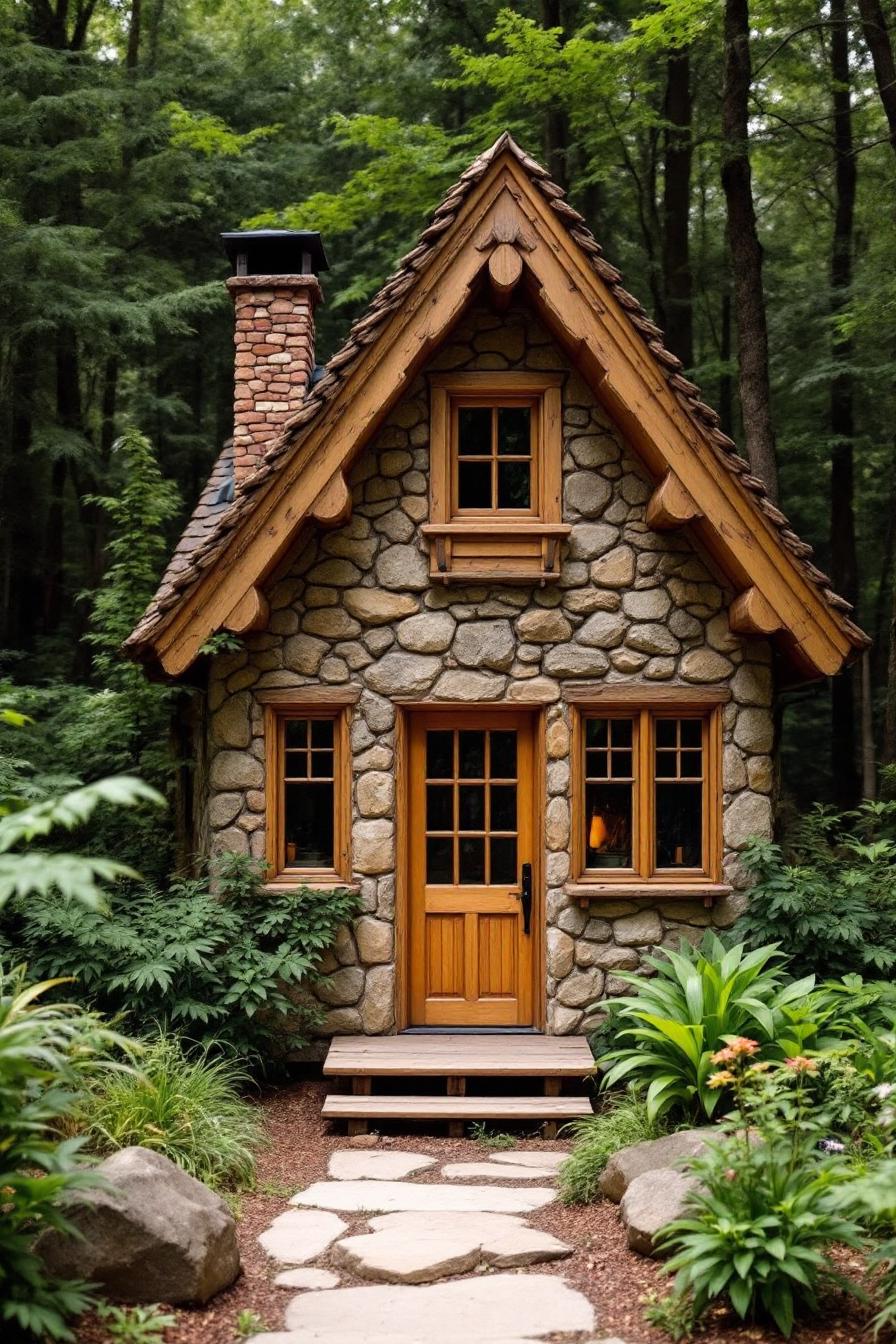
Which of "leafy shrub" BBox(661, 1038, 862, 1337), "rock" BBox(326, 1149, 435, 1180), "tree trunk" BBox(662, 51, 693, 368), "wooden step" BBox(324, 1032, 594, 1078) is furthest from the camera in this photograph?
"tree trunk" BBox(662, 51, 693, 368)

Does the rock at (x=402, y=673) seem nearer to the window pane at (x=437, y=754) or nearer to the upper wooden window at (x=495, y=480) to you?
the window pane at (x=437, y=754)

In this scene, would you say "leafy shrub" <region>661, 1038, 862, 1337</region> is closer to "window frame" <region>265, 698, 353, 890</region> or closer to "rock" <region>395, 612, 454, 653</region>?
→ "window frame" <region>265, 698, 353, 890</region>

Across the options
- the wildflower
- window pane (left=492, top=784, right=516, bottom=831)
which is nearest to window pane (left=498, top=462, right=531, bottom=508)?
window pane (left=492, top=784, right=516, bottom=831)

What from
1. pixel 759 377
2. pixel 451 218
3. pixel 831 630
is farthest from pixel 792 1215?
pixel 759 377

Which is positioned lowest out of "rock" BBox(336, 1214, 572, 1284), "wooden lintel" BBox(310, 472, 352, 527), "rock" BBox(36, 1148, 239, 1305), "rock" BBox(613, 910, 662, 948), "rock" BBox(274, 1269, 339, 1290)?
"rock" BBox(274, 1269, 339, 1290)

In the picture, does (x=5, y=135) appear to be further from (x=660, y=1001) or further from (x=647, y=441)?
(x=660, y=1001)

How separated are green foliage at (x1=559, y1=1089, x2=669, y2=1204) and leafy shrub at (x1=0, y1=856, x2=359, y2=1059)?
2.14 m

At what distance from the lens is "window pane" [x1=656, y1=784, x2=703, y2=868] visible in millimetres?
8719

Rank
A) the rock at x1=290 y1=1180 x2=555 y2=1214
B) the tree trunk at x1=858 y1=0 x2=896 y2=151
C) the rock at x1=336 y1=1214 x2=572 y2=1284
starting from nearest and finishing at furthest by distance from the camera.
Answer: the rock at x1=336 y1=1214 x2=572 y2=1284
the rock at x1=290 y1=1180 x2=555 y2=1214
the tree trunk at x1=858 y1=0 x2=896 y2=151

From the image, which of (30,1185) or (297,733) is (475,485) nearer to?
(297,733)

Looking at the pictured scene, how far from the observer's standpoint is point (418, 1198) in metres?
6.23

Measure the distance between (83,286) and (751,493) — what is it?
9.04 m

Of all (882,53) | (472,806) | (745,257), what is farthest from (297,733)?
(882,53)

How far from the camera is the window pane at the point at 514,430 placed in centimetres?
873
